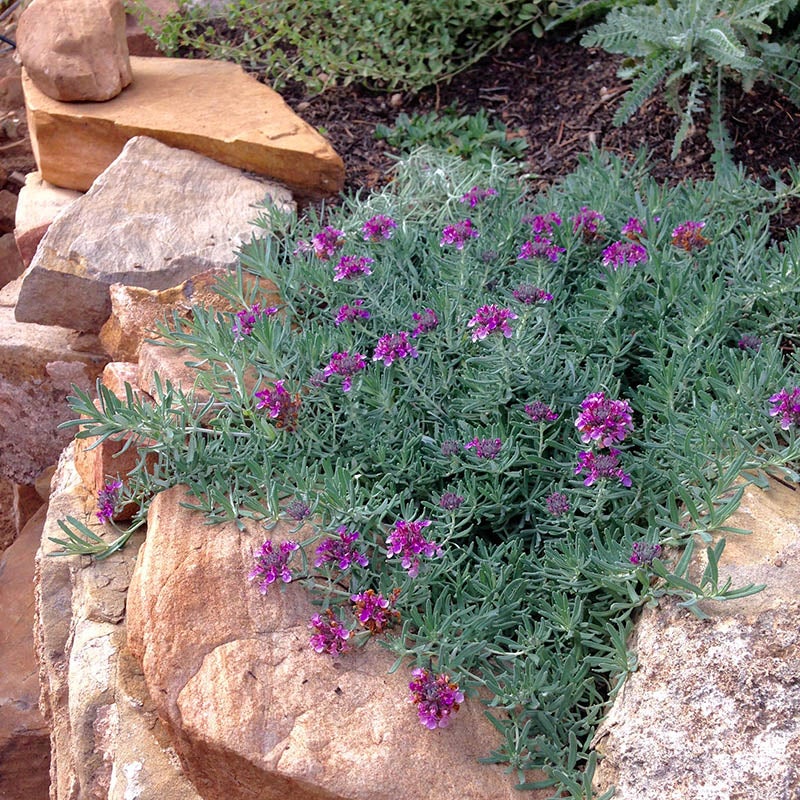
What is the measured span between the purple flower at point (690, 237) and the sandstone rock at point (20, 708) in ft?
9.50

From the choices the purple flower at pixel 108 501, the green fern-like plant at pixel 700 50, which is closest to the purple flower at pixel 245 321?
the purple flower at pixel 108 501

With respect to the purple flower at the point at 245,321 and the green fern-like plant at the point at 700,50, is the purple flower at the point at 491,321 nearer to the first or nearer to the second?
the purple flower at the point at 245,321

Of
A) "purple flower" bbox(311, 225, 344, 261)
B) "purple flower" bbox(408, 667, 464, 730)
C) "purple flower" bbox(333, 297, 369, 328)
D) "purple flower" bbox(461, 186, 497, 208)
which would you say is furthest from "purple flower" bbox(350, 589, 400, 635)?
"purple flower" bbox(461, 186, 497, 208)

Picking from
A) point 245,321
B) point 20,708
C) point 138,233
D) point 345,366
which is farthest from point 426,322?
Answer: point 20,708

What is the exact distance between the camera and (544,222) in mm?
3312

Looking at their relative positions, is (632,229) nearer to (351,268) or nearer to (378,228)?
(378,228)

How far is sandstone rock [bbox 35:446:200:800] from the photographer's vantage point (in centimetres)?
250

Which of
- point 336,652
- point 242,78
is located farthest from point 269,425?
point 242,78

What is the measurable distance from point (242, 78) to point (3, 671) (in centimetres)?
310

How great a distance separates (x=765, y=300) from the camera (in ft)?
10.00

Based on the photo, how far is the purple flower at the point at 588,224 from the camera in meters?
3.30

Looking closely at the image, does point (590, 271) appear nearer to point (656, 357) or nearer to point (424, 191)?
point (656, 357)

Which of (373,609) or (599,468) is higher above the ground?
(599,468)

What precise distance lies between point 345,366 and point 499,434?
0.49 m
